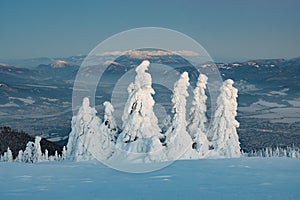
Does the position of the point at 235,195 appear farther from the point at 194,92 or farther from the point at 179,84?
the point at 194,92

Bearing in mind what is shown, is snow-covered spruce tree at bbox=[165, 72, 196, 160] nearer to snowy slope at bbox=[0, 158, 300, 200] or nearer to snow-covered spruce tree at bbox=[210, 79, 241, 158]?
snow-covered spruce tree at bbox=[210, 79, 241, 158]

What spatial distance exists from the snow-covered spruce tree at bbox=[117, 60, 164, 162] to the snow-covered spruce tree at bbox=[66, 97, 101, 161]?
23.0 ft

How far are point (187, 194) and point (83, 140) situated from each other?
34.2 metres

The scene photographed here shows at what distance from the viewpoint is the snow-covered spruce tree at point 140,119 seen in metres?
42.7

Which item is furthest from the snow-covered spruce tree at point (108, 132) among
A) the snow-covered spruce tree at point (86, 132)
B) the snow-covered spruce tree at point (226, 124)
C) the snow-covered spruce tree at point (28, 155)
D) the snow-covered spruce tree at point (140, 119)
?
the snow-covered spruce tree at point (28, 155)

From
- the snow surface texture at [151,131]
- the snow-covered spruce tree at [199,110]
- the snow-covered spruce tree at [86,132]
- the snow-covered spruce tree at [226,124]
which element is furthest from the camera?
the snow-covered spruce tree at [199,110]

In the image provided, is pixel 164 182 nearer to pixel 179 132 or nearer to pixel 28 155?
pixel 179 132

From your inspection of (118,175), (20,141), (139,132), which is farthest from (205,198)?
(20,141)

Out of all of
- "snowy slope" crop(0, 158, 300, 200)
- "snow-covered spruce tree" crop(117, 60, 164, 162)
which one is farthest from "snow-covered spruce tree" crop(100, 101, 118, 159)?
"snowy slope" crop(0, 158, 300, 200)

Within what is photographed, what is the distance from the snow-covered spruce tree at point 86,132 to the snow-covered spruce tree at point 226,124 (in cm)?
1355

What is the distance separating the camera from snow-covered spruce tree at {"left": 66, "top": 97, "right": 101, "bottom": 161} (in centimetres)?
4991

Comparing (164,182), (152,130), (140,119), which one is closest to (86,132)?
(140,119)

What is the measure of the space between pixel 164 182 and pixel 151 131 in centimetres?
2344

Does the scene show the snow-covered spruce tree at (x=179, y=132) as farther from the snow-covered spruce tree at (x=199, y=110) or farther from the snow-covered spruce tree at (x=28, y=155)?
the snow-covered spruce tree at (x=28, y=155)
